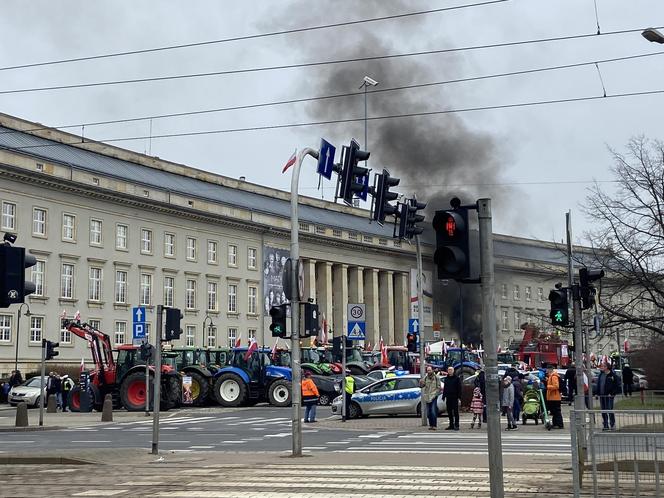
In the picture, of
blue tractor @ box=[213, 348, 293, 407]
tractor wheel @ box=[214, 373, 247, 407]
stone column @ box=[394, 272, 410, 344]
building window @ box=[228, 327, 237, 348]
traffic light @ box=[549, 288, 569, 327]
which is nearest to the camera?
traffic light @ box=[549, 288, 569, 327]

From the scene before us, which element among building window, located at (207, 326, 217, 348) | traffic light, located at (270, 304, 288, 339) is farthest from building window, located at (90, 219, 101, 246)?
traffic light, located at (270, 304, 288, 339)

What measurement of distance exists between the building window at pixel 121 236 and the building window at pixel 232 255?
12718 mm

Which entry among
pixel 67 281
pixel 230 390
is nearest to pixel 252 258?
pixel 67 281

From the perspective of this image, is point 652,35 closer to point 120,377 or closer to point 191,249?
point 120,377

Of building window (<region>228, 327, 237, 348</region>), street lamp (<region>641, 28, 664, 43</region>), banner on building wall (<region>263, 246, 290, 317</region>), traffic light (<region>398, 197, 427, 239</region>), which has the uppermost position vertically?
banner on building wall (<region>263, 246, 290, 317</region>)

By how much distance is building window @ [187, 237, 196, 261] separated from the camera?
8619 centimetres

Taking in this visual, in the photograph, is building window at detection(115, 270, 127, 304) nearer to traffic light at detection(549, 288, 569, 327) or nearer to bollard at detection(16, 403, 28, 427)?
bollard at detection(16, 403, 28, 427)

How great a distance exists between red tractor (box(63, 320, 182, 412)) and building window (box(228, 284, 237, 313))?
147 ft

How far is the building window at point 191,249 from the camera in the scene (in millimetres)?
86188

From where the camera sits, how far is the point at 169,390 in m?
42.0

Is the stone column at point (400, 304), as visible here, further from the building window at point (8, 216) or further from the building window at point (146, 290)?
the building window at point (8, 216)

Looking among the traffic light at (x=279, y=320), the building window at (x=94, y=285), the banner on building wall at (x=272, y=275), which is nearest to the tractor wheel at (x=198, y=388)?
the traffic light at (x=279, y=320)

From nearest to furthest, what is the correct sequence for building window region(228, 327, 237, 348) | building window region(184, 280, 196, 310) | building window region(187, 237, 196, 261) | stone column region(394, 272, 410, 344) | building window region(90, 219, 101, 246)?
building window region(90, 219, 101, 246)
building window region(184, 280, 196, 310)
building window region(187, 237, 196, 261)
building window region(228, 327, 237, 348)
stone column region(394, 272, 410, 344)

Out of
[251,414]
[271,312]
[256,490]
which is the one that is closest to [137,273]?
[251,414]
